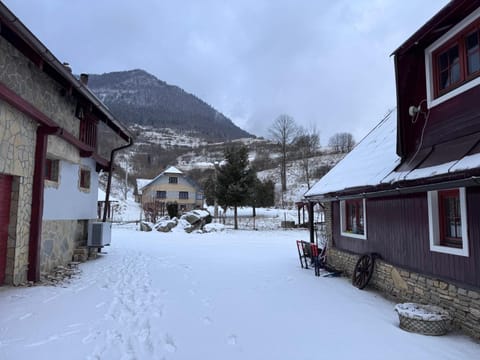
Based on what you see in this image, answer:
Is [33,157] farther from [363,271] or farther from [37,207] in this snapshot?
[363,271]

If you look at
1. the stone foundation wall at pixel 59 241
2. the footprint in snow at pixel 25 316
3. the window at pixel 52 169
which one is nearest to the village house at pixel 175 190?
the stone foundation wall at pixel 59 241

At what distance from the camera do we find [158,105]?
459ft

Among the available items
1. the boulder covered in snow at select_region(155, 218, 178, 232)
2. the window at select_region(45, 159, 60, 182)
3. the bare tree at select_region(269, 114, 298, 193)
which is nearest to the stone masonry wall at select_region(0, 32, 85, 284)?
the window at select_region(45, 159, 60, 182)

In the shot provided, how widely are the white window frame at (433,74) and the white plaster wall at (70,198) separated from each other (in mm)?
7800

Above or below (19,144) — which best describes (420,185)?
below

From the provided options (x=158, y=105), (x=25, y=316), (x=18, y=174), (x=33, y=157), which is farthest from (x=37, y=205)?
(x=158, y=105)

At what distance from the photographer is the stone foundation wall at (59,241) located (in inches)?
285

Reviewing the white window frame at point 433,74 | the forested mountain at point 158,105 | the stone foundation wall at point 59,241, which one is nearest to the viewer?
the white window frame at point 433,74

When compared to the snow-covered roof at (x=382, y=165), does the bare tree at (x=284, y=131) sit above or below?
above

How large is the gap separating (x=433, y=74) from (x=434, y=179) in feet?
7.40

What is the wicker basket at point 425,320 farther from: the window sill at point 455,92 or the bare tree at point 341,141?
the bare tree at point 341,141

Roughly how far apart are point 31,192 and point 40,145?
3.09 ft

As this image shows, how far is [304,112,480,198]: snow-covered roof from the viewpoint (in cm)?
418

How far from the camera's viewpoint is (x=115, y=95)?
141375 millimetres
